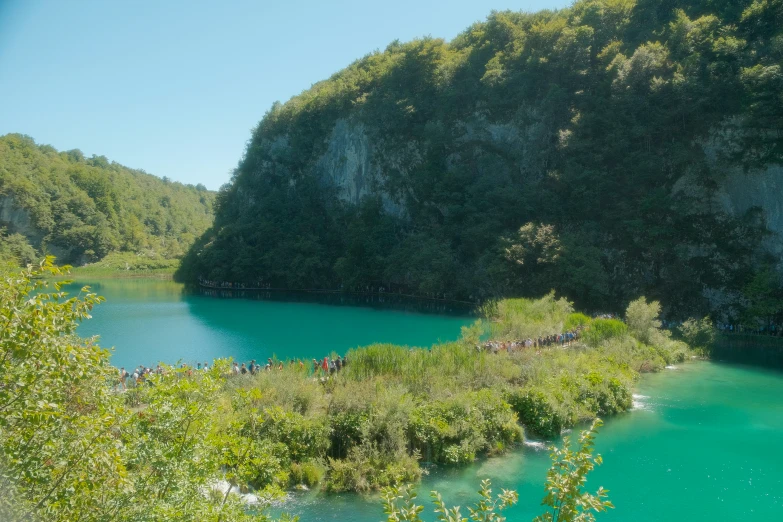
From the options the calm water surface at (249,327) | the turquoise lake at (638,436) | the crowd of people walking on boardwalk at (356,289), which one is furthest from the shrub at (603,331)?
the crowd of people walking on boardwalk at (356,289)

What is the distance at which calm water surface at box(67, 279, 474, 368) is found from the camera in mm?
30156

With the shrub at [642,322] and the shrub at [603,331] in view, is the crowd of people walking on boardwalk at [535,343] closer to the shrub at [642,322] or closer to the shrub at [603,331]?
the shrub at [603,331]

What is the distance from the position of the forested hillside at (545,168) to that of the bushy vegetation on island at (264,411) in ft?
36.2

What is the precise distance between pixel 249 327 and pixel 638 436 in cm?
2748

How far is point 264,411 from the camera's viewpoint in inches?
590

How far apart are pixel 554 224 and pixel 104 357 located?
4093 cm

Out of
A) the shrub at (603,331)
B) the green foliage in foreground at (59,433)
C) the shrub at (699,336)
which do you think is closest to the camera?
the green foliage in foreground at (59,433)

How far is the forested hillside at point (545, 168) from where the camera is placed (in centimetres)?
3606

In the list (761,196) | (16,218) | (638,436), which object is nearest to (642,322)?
(638,436)

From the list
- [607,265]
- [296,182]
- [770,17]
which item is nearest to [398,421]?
[607,265]

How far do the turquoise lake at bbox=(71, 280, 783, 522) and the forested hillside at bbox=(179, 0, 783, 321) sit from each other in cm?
1024

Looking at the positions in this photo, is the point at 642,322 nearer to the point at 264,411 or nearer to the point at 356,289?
the point at 264,411

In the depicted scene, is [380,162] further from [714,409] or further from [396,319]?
[714,409]

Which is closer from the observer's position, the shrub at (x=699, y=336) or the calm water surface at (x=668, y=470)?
the calm water surface at (x=668, y=470)
